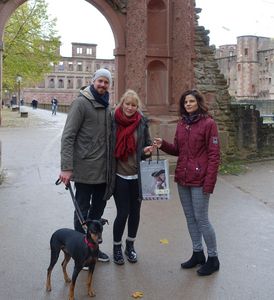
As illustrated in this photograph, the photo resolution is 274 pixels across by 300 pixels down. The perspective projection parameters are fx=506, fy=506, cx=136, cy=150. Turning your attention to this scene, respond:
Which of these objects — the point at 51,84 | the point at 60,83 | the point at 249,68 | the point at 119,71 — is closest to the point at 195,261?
the point at 119,71

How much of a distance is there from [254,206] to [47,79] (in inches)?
3684

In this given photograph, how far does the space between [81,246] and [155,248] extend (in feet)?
5.62

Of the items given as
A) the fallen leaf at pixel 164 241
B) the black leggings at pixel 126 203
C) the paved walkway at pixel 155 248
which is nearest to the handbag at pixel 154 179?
the black leggings at pixel 126 203

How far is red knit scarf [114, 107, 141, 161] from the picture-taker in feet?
16.3

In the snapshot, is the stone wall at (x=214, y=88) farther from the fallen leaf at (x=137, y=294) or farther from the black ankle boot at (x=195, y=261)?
the fallen leaf at (x=137, y=294)

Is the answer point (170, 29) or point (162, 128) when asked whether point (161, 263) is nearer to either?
point (162, 128)

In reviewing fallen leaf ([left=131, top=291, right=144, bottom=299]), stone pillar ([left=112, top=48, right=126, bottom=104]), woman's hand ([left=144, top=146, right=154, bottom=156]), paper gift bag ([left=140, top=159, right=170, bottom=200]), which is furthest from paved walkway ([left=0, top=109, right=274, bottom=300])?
stone pillar ([left=112, top=48, right=126, bottom=104])

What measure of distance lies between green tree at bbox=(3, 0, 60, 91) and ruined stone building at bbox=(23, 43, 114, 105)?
64.9 meters

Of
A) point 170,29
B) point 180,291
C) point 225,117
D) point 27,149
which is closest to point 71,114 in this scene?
point 180,291

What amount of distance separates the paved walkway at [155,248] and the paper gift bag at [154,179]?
771mm

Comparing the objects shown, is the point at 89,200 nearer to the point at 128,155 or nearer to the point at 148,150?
the point at 128,155

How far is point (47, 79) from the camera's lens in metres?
98.8

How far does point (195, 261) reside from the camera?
5219 mm

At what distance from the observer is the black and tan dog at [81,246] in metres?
4.27
